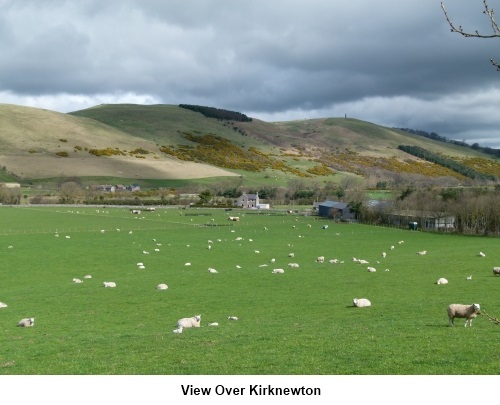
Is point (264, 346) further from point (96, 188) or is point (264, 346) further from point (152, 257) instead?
point (96, 188)

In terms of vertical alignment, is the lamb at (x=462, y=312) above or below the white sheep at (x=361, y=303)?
above

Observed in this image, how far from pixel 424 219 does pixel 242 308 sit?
84.2m

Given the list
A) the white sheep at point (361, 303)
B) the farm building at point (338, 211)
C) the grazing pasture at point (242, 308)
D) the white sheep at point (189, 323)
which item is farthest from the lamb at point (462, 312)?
the farm building at point (338, 211)

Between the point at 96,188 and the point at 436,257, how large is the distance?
146m

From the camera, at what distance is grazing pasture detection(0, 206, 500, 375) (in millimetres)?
16047

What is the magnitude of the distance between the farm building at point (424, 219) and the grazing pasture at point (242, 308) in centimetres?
3151

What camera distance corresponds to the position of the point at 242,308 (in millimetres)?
28797

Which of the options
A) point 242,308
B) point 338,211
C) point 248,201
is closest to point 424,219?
point 338,211

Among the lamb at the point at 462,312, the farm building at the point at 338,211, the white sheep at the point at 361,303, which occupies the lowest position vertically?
the white sheep at the point at 361,303

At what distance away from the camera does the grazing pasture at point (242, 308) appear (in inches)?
632

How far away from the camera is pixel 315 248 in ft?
221

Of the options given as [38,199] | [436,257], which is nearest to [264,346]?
[436,257]

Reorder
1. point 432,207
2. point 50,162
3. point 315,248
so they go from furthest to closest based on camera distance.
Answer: point 50,162 → point 432,207 → point 315,248

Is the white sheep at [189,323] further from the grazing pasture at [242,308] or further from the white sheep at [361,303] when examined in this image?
the white sheep at [361,303]
